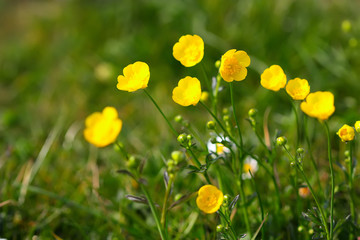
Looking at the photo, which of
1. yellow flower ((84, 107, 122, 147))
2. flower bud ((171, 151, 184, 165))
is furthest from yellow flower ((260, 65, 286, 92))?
yellow flower ((84, 107, 122, 147))

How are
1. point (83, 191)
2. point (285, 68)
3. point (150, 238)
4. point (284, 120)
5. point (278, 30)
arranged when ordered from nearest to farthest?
point (150, 238) < point (83, 191) < point (284, 120) < point (285, 68) < point (278, 30)

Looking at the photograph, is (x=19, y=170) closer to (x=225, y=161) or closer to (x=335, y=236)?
(x=225, y=161)

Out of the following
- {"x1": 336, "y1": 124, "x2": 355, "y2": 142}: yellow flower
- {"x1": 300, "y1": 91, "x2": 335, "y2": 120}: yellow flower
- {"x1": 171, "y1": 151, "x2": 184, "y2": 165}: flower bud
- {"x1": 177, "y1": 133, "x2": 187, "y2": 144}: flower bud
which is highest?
{"x1": 300, "y1": 91, "x2": 335, "y2": 120}: yellow flower

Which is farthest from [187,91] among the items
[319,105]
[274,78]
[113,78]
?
[113,78]

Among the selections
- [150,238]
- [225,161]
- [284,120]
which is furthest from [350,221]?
[284,120]

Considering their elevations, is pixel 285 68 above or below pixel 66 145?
above

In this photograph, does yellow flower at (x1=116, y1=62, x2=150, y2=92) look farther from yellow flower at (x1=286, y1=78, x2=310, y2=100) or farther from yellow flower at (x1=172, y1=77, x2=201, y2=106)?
yellow flower at (x1=286, y1=78, x2=310, y2=100)

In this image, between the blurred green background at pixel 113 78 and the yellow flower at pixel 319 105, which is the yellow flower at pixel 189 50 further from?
the blurred green background at pixel 113 78
